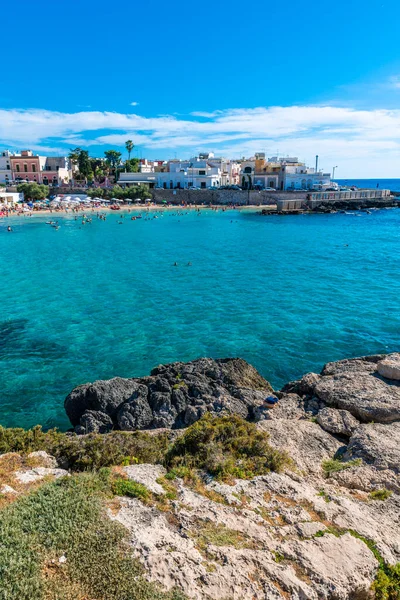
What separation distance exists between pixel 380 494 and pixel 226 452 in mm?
3780

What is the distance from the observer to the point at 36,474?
9211mm

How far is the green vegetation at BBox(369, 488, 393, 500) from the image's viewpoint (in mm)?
9508

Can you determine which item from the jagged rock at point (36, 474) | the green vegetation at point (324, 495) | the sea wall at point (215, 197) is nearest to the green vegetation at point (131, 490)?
the jagged rock at point (36, 474)

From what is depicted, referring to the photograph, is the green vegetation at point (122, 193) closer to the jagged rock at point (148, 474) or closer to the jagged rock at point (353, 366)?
the jagged rock at point (353, 366)

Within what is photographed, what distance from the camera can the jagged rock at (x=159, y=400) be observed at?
1447 cm

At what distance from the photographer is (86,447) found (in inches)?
412

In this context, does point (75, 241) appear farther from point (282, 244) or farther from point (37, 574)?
point (37, 574)

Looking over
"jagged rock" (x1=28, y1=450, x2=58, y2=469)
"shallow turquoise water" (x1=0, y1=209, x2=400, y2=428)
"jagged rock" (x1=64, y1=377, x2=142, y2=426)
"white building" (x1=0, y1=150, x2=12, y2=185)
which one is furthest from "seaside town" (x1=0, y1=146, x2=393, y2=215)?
"jagged rock" (x1=28, y1=450, x2=58, y2=469)

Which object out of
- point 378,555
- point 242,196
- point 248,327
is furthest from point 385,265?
point 242,196

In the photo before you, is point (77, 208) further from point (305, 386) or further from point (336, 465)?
point (336, 465)

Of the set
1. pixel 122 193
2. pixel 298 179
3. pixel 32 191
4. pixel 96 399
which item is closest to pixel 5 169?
pixel 32 191

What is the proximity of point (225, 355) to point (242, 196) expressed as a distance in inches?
3740

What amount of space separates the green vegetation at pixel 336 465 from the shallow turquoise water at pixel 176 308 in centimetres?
782

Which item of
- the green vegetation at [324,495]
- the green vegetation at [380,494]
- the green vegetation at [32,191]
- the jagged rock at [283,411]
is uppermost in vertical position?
the green vegetation at [32,191]
